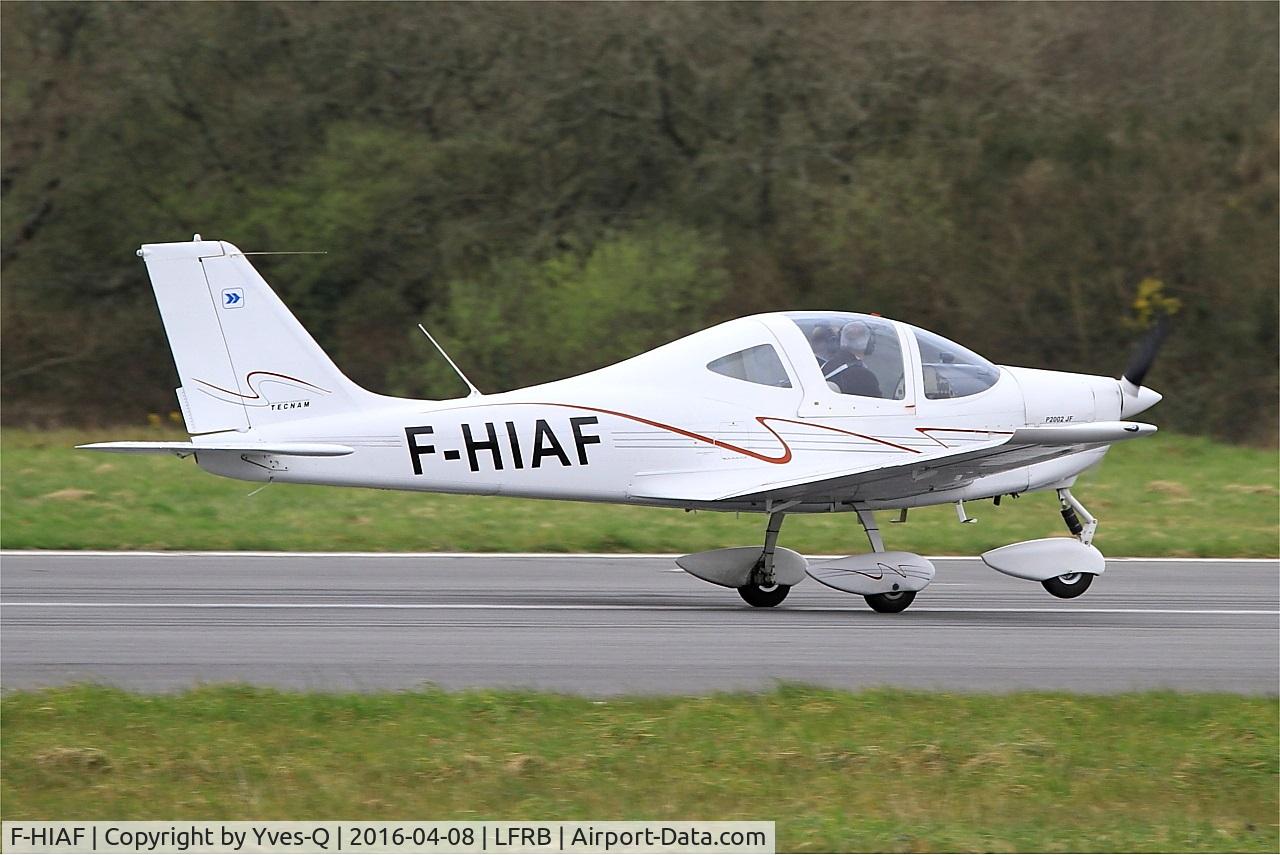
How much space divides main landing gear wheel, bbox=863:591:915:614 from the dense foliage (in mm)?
15432

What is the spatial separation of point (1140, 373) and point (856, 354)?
2.27 meters

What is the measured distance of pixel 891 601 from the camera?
426 inches

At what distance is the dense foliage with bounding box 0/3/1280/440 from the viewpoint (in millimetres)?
26000

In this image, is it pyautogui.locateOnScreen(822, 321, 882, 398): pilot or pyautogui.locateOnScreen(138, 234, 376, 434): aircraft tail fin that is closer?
pyautogui.locateOnScreen(138, 234, 376, 434): aircraft tail fin

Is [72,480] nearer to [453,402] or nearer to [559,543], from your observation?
[559,543]

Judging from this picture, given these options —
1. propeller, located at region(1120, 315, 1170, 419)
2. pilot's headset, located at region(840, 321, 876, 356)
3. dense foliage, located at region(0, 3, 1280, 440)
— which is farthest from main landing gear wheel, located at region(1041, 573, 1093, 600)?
dense foliage, located at region(0, 3, 1280, 440)

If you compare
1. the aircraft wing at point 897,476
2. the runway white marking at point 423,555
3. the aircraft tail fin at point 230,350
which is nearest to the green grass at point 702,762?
the aircraft wing at point 897,476

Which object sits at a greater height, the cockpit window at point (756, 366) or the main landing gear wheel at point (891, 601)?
the cockpit window at point (756, 366)

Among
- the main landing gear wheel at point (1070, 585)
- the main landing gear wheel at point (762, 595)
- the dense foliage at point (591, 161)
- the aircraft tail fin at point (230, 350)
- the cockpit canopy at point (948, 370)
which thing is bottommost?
the main landing gear wheel at point (1070, 585)

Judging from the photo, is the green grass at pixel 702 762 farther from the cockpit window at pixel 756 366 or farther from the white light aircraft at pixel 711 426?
the cockpit window at pixel 756 366

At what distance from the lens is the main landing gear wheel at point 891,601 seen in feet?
35.4

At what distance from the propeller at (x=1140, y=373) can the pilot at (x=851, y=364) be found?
2049 mm

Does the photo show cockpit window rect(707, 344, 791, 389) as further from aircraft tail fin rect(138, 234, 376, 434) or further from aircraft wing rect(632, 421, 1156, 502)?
aircraft tail fin rect(138, 234, 376, 434)

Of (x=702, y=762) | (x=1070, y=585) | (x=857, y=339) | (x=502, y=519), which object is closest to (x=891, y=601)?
(x=1070, y=585)
